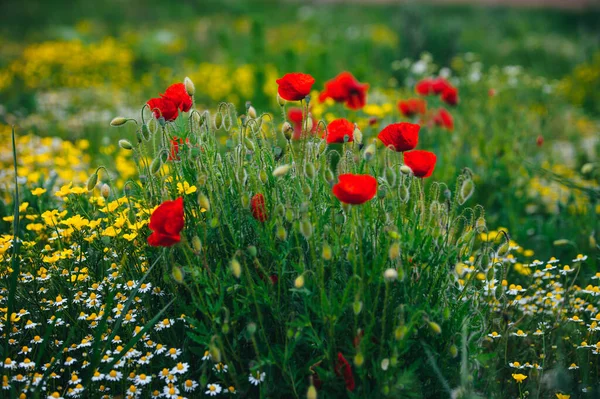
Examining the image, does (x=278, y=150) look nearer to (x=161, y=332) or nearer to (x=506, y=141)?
(x=161, y=332)

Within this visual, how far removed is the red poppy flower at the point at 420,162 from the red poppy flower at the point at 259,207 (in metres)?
0.52

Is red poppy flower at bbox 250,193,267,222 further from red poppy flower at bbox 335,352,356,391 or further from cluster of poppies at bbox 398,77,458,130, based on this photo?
cluster of poppies at bbox 398,77,458,130

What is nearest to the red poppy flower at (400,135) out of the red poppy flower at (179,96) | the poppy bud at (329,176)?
the poppy bud at (329,176)

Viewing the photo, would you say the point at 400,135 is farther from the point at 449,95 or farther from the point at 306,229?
the point at 449,95

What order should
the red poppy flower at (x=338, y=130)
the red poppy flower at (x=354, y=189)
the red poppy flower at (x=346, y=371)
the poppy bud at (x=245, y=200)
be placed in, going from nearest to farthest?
the red poppy flower at (x=354, y=189) → the red poppy flower at (x=346, y=371) → the poppy bud at (x=245, y=200) → the red poppy flower at (x=338, y=130)

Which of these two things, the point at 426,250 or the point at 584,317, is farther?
the point at 584,317

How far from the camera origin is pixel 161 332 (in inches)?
90.5

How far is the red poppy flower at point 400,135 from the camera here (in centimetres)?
204

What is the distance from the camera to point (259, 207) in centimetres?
207

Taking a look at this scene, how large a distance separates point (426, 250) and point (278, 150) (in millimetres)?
629

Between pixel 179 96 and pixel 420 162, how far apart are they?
0.90 meters

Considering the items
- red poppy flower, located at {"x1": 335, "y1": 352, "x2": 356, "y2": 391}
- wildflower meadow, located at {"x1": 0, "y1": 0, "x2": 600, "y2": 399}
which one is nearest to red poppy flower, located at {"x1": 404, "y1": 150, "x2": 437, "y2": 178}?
wildflower meadow, located at {"x1": 0, "y1": 0, "x2": 600, "y2": 399}

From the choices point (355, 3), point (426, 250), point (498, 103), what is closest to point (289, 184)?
point (426, 250)

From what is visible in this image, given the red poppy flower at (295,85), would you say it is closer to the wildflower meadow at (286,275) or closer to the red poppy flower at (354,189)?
the wildflower meadow at (286,275)
